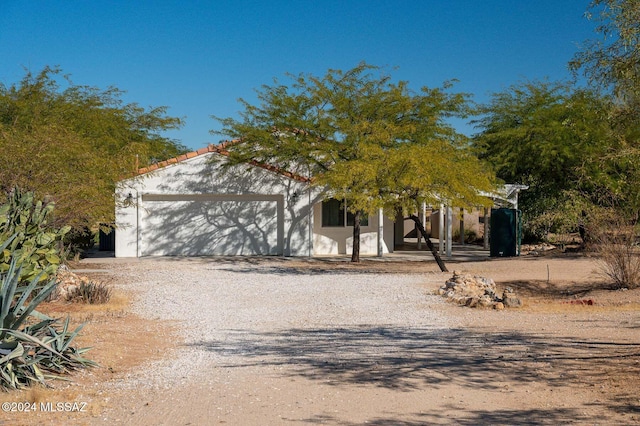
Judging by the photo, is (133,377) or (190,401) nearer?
(190,401)

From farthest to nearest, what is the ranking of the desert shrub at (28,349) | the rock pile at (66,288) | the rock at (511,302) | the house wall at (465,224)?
1. the house wall at (465,224)
2. the rock pile at (66,288)
3. the rock at (511,302)
4. the desert shrub at (28,349)

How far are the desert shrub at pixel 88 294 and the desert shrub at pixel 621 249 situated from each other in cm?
1094

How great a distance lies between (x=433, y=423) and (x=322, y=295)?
981 cm

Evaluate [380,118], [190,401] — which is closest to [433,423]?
[190,401]

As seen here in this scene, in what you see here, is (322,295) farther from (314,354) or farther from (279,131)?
(279,131)

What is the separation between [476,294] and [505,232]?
11684mm

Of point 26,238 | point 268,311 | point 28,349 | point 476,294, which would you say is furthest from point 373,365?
point 476,294

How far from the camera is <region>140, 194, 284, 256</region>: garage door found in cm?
2680

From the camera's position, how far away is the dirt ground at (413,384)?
21.6ft

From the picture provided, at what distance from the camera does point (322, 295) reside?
1611 cm

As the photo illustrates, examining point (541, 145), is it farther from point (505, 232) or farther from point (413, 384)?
point (413, 384)

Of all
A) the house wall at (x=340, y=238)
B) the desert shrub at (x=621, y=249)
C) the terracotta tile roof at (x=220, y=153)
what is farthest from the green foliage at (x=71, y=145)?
the desert shrub at (x=621, y=249)

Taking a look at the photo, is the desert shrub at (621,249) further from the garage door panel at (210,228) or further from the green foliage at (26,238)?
the garage door panel at (210,228)

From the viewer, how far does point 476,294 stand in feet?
49.8
